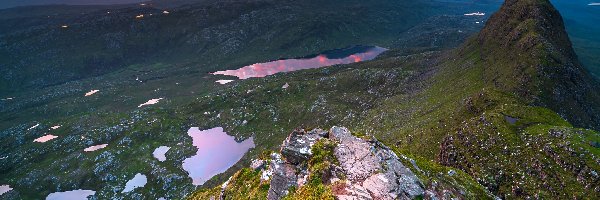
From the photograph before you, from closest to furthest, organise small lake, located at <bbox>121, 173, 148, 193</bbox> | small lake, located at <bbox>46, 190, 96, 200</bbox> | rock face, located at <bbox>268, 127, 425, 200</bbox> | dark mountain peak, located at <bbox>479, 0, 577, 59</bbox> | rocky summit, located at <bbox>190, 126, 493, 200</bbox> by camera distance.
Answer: rock face, located at <bbox>268, 127, 425, 200</bbox> → rocky summit, located at <bbox>190, 126, 493, 200</bbox> → dark mountain peak, located at <bbox>479, 0, 577, 59</bbox> → small lake, located at <bbox>46, 190, 96, 200</bbox> → small lake, located at <bbox>121, 173, 148, 193</bbox>

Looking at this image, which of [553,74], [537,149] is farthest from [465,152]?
[553,74]

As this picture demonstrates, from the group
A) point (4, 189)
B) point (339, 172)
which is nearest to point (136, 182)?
point (4, 189)

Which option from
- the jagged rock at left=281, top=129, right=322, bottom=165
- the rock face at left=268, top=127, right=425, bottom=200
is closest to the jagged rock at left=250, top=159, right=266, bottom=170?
the rock face at left=268, top=127, right=425, bottom=200

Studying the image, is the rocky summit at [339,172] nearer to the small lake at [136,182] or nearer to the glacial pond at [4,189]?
the small lake at [136,182]

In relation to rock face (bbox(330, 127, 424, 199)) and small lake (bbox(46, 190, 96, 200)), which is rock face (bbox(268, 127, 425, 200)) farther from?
small lake (bbox(46, 190, 96, 200))

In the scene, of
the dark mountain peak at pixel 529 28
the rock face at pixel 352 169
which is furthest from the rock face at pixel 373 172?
the dark mountain peak at pixel 529 28

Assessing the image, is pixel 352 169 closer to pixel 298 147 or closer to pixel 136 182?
pixel 298 147
